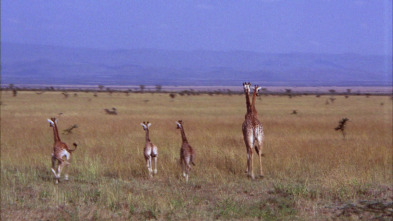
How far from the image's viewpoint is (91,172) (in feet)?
41.0

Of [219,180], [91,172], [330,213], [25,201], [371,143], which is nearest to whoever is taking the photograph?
[330,213]

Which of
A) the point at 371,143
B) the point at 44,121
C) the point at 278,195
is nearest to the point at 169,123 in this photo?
the point at 44,121

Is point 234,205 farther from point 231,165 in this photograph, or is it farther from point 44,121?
point 44,121

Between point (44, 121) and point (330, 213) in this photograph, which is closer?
point (330, 213)

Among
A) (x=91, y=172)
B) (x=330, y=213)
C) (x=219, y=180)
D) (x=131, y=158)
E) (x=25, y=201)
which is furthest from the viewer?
(x=131, y=158)

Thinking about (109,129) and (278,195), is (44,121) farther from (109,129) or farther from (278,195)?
(278,195)

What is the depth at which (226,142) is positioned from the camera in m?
17.9

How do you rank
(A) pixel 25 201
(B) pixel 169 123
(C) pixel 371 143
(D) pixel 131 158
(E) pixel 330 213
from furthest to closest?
(B) pixel 169 123
(C) pixel 371 143
(D) pixel 131 158
(A) pixel 25 201
(E) pixel 330 213

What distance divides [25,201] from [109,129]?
1227 centimetres

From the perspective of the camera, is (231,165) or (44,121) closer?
(231,165)

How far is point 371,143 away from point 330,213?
9.06 metres

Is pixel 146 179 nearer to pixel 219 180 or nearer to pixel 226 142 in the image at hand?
pixel 219 180

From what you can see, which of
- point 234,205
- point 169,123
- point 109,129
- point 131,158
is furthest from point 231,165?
point 169,123

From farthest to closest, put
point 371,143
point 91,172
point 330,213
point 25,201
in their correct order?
1. point 371,143
2. point 91,172
3. point 25,201
4. point 330,213
